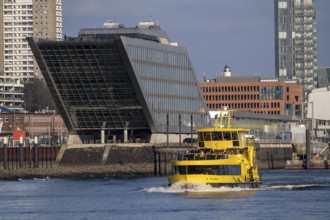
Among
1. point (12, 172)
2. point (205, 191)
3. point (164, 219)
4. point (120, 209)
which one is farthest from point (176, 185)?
point (12, 172)

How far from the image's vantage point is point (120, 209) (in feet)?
370

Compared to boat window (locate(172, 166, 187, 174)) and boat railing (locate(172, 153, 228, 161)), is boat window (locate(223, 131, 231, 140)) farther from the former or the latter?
boat window (locate(172, 166, 187, 174))

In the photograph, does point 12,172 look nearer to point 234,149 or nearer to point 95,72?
point 95,72

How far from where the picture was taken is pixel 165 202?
117750mm

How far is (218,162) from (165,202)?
399 inches

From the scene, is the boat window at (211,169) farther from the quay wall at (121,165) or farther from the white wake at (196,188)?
the quay wall at (121,165)

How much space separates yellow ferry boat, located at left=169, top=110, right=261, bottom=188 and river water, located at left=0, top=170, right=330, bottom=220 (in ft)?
2.80

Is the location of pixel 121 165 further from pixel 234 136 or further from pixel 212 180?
pixel 212 180

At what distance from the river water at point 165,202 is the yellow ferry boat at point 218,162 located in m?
0.85

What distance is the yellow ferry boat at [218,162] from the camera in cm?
12638

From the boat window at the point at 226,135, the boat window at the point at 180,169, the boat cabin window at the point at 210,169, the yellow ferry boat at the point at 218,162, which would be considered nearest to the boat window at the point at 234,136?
the yellow ferry boat at the point at 218,162

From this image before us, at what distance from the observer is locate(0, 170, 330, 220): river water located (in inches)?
4203

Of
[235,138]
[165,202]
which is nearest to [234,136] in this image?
[235,138]

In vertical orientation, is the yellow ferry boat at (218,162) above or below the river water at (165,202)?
above
